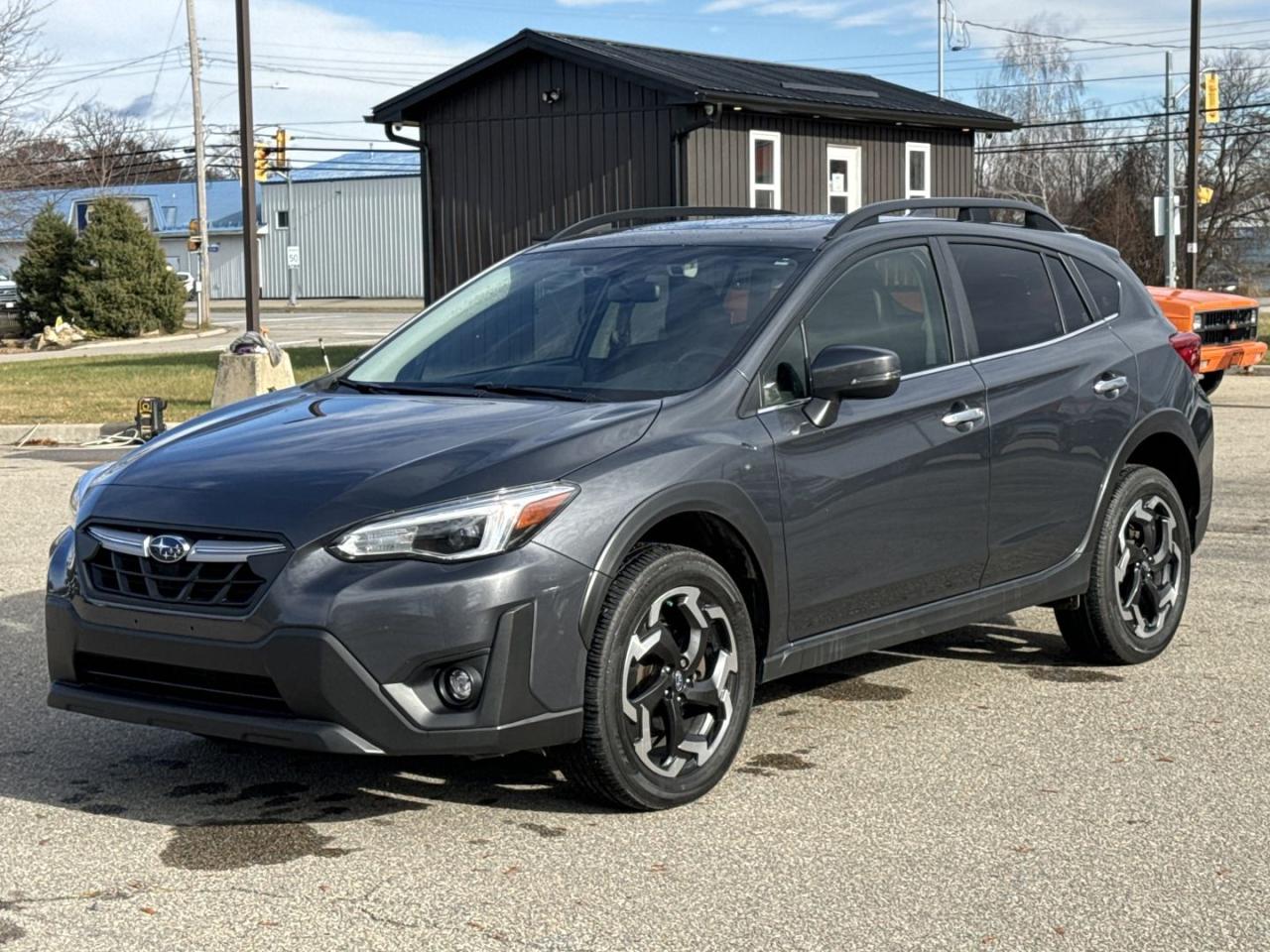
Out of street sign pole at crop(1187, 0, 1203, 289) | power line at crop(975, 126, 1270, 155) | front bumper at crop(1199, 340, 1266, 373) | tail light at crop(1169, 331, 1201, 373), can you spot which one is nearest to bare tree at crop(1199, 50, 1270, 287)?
power line at crop(975, 126, 1270, 155)

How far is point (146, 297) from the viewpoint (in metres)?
44.0

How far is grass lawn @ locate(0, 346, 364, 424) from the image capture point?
19.6 meters

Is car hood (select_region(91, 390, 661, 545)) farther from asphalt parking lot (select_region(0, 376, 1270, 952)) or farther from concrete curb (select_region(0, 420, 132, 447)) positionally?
concrete curb (select_region(0, 420, 132, 447))

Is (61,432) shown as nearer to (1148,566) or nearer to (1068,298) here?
(1068,298)

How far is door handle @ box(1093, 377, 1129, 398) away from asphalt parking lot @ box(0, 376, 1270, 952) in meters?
1.09

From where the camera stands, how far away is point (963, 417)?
6039 millimetres

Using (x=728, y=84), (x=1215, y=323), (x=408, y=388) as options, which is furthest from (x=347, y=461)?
(x=728, y=84)

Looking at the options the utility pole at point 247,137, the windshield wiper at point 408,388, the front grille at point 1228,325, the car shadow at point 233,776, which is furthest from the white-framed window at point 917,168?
the windshield wiper at point 408,388

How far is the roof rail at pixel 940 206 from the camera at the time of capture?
6078mm

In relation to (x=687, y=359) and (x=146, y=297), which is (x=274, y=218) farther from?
(x=687, y=359)

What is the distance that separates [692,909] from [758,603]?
137cm

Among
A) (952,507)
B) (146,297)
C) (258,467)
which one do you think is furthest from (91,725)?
(146,297)

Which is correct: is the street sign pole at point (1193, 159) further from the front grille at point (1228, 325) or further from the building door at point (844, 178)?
the front grille at point (1228, 325)

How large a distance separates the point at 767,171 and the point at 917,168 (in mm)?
3796
